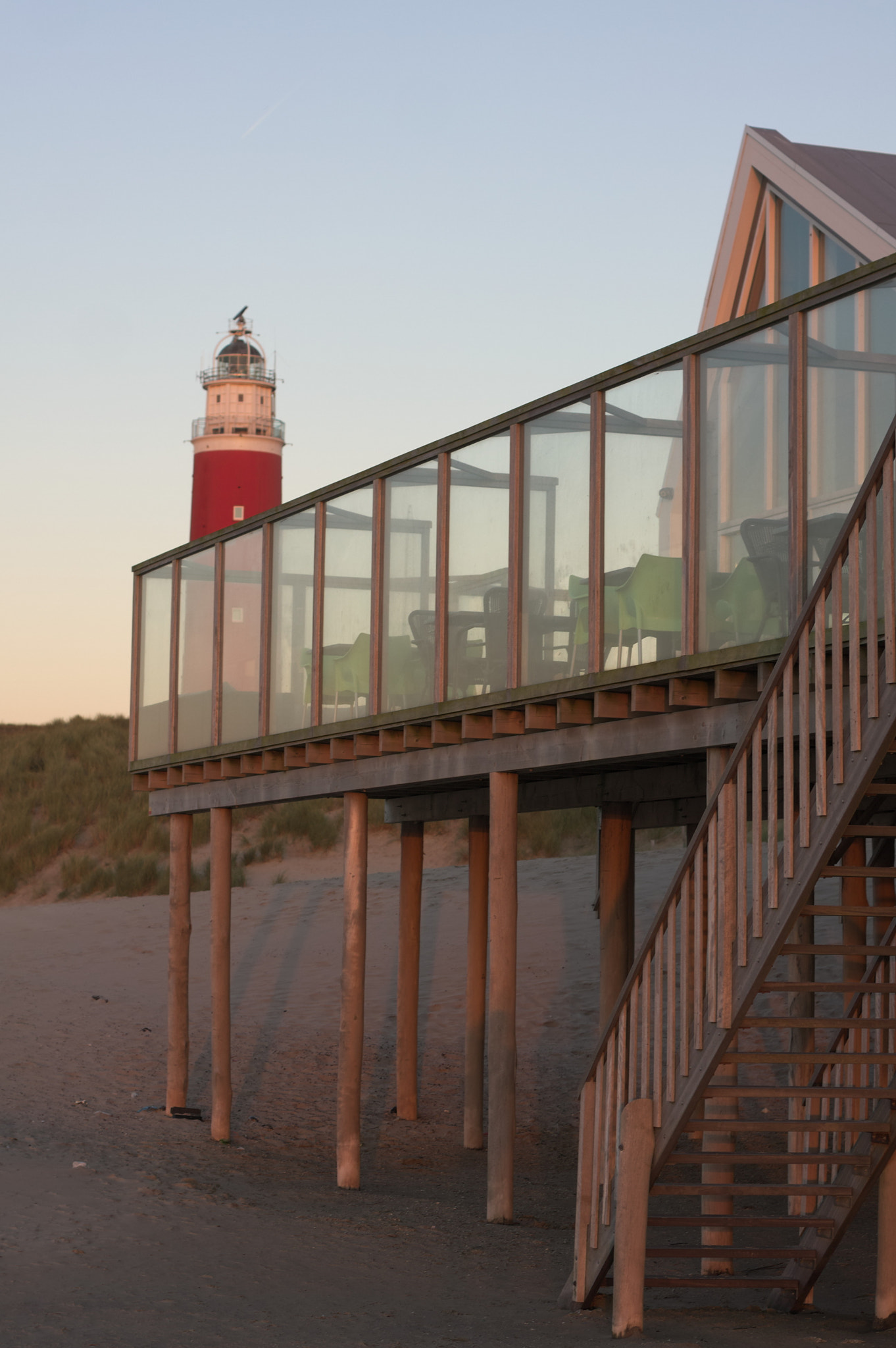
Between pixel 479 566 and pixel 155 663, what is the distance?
6300mm

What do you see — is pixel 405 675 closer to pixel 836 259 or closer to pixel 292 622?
pixel 292 622

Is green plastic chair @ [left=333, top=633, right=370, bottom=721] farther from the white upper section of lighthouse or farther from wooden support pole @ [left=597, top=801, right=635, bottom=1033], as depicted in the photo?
the white upper section of lighthouse

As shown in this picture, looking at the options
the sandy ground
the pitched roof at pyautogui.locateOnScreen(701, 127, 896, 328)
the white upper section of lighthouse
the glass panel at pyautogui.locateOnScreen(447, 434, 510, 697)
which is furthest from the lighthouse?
the glass panel at pyautogui.locateOnScreen(447, 434, 510, 697)

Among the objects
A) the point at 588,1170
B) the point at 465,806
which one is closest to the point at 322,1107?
the point at 465,806

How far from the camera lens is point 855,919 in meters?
9.77

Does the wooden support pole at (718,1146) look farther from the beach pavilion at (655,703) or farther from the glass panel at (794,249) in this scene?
the glass panel at (794,249)

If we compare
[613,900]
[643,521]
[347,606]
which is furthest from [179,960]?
[643,521]

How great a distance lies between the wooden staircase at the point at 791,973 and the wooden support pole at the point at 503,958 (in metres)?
1.66

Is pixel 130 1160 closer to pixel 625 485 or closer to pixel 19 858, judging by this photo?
pixel 625 485

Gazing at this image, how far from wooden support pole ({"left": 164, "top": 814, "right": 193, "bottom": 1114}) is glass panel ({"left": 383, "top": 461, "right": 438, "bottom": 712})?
496 cm

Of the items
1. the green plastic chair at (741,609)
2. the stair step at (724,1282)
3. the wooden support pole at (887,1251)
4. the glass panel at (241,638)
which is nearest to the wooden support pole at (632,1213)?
the stair step at (724,1282)

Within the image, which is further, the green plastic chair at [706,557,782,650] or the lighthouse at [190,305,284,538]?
the lighthouse at [190,305,284,538]

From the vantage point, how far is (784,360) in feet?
29.7

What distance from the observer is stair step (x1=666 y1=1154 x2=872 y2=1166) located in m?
8.70
